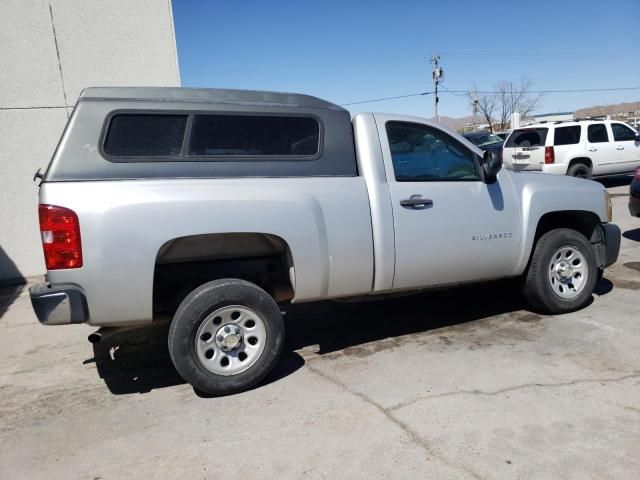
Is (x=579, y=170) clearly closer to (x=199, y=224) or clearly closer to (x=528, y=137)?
(x=528, y=137)

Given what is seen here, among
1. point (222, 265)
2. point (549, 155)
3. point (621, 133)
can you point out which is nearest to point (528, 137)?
point (549, 155)

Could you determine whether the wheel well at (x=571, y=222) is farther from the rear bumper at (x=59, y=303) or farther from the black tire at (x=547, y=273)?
the rear bumper at (x=59, y=303)

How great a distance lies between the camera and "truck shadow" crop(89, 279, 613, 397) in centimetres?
412

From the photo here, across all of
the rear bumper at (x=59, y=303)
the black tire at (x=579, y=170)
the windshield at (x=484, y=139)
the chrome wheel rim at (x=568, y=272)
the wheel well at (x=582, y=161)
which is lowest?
the chrome wheel rim at (x=568, y=272)

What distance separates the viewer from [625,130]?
14.2 metres

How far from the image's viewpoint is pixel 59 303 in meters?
3.21

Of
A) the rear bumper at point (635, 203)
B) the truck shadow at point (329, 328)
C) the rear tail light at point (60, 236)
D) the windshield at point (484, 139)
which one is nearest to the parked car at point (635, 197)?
the rear bumper at point (635, 203)

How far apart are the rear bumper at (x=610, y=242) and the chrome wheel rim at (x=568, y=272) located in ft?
1.11

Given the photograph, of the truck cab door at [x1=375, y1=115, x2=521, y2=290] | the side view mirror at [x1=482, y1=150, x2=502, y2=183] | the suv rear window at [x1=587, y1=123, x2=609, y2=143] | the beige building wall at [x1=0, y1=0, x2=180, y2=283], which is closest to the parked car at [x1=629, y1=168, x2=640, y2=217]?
the truck cab door at [x1=375, y1=115, x2=521, y2=290]

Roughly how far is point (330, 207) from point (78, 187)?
5.73 feet

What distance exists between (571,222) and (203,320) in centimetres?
388

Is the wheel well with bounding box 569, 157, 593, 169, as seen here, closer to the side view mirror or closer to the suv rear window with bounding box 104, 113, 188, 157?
the side view mirror

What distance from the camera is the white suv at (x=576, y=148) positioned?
13.2m

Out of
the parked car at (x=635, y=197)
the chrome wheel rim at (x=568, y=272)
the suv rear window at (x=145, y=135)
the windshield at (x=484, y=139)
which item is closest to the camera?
the suv rear window at (x=145, y=135)
